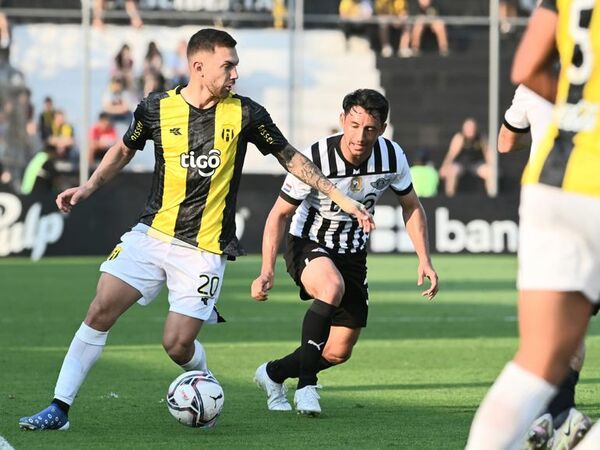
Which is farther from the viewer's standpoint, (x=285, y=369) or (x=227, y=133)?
(x=285, y=369)

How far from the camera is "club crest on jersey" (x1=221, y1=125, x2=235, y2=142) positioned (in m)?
7.87

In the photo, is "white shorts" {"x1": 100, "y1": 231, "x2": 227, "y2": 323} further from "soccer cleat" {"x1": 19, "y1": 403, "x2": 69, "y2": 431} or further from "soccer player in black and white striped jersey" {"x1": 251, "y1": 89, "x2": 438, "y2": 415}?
"soccer cleat" {"x1": 19, "y1": 403, "x2": 69, "y2": 431}

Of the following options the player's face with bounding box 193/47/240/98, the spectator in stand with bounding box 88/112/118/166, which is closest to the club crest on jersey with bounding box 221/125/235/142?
the player's face with bounding box 193/47/240/98

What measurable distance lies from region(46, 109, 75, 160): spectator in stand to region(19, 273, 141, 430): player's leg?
774 inches

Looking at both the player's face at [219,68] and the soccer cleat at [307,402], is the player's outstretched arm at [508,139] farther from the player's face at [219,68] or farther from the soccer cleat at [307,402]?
the soccer cleat at [307,402]

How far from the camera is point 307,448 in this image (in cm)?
703

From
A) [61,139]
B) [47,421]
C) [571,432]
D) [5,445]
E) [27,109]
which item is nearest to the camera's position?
[571,432]

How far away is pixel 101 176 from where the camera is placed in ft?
26.2

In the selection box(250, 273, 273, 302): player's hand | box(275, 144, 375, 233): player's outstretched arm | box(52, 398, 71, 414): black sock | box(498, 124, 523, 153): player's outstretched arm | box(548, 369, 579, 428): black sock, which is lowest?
box(52, 398, 71, 414): black sock

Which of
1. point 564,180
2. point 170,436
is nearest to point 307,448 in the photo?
point 170,436

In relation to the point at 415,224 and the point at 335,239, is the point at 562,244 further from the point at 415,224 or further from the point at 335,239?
the point at 335,239

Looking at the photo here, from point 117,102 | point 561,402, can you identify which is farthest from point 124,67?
point 561,402

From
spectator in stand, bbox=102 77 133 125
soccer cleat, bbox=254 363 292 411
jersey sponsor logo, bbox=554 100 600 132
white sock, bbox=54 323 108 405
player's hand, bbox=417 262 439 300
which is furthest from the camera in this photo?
spectator in stand, bbox=102 77 133 125

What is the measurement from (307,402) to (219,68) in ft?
6.31
